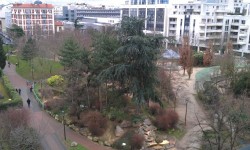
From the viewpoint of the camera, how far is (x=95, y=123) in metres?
20.9

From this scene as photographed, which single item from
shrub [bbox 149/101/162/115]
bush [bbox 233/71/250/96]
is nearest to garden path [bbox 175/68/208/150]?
shrub [bbox 149/101/162/115]

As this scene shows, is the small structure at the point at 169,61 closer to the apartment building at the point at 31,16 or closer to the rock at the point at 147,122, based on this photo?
the rock at the point at 147,122

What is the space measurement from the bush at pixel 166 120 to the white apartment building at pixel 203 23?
36.0 metres

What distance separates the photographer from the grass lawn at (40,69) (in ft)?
121

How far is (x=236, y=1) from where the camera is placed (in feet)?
293

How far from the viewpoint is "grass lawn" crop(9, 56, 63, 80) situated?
3684 centimetres

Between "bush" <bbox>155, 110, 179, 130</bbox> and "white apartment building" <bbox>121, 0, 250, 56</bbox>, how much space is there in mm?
36001

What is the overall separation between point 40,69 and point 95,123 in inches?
778

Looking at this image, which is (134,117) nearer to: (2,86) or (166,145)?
(166,145)

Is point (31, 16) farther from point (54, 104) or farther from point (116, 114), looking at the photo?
point (116, 114)

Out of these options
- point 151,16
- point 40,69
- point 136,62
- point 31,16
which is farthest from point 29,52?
point 31,16

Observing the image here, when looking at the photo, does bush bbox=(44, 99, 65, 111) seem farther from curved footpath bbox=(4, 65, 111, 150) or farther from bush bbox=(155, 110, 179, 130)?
bush bbox=(155, 110, 179, 130)

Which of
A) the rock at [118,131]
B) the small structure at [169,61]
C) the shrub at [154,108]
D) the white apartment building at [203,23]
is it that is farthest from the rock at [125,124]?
the white apartment building at [203,23]

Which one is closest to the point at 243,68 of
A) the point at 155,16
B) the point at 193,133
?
the point at 193,133
